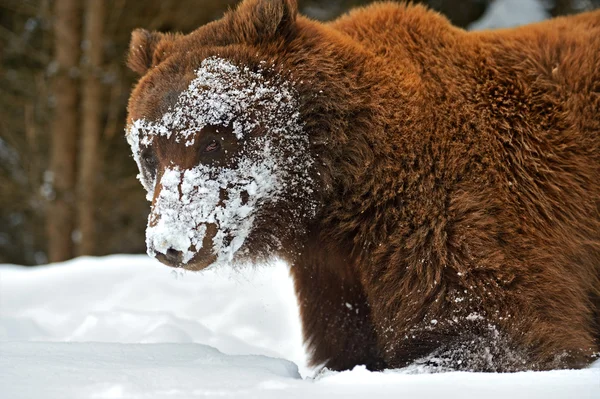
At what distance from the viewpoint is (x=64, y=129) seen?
34.6 ft

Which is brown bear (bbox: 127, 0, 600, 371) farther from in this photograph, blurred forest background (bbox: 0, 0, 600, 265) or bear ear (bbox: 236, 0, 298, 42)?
blurred forest background (bbox: 0, 0, 600, 265)

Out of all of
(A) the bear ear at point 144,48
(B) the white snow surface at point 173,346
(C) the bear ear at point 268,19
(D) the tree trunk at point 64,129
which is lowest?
(D) the tree trunk at point 64,129

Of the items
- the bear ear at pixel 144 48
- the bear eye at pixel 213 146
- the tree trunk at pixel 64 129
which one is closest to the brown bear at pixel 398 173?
the bear eye at pixel 213 146

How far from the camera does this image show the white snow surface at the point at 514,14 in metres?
7.57

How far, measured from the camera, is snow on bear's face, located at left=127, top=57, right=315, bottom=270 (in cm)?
303

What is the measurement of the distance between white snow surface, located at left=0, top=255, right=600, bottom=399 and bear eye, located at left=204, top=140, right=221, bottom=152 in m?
0.60

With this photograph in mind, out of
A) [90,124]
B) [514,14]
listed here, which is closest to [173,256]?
[514,14]

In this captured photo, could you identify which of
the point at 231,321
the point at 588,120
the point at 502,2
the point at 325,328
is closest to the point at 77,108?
the point at 502,2

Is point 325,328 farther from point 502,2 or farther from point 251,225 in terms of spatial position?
point 502,2

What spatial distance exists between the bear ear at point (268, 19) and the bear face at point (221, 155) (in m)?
0.16

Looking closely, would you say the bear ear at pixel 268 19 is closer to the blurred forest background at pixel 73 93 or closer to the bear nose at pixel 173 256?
the bear nose at pixel 173 256

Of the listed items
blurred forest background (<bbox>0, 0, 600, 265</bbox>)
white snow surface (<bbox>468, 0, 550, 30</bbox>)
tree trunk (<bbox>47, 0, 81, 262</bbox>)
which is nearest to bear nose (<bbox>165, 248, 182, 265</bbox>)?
white snow surface (<bbox>468, 0, 550, 30</bbox>)

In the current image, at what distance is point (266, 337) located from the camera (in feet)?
14.7

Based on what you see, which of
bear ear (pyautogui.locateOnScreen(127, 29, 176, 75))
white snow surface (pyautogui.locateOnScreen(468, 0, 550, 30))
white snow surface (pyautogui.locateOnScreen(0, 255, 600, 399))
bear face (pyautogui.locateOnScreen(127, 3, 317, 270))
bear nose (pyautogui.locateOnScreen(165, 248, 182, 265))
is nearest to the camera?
white snow surface (pyautogui.locateOnScreen(0, 255, 600, 399))
